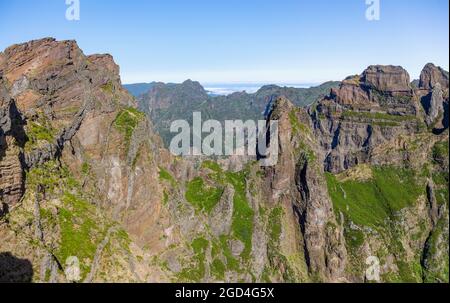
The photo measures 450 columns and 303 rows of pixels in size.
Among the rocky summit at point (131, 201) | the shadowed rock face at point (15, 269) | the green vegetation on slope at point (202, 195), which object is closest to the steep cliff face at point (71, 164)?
the rocky summit at point (131, 201)

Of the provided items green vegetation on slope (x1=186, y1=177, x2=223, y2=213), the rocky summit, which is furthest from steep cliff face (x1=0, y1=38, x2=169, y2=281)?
green vegetation on slope (x1=186, y1=177, x2=223, y2=213)

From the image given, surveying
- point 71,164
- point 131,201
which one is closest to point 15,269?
point 71,164

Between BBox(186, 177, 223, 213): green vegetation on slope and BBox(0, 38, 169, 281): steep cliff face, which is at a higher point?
BBox(0, 38, 169, 281): steep cliff face

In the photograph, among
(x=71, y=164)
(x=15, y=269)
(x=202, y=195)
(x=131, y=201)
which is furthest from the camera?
(x=202, y=195)

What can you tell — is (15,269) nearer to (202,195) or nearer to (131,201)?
A: (131,201)

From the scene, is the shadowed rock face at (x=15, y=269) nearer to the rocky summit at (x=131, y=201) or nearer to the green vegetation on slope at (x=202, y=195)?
the rocky summit at (x=131, y=201)

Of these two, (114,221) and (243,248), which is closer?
(114,221)

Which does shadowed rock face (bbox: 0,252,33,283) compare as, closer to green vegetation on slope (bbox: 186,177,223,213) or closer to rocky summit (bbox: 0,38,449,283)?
rocky summit (bbox: 0,38,449,283)

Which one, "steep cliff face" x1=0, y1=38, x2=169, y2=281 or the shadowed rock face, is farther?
"steep cliff face" x1=0, y1=38, x2=169, y2=281

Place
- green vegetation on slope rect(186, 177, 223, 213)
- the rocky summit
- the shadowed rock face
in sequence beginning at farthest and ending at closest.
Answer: green vegetation on slope rect(186, 177, 223, 213), the rocky summit, the shadowed rock face
